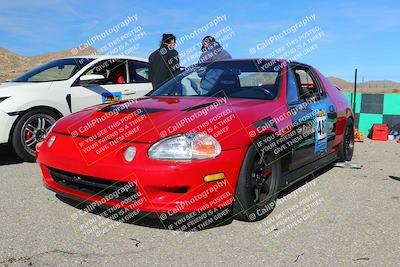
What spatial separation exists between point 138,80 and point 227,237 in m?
4.27

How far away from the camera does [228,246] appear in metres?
2.94

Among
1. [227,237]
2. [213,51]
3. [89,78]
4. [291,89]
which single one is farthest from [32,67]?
[227,237]

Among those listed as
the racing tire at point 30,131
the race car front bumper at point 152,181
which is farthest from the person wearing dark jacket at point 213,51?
the race car front bumper at point 152,181

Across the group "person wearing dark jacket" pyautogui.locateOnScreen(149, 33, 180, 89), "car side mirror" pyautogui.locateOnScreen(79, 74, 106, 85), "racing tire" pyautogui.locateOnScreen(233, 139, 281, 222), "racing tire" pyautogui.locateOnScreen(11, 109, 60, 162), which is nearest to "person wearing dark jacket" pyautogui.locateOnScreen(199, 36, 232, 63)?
"person wearing dark jacket" pyautogui.locateOnScreen(149, 33, 180, 89)

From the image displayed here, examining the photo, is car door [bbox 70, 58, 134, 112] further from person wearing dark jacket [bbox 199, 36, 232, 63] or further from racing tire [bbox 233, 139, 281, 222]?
racing tire [bbox 233, 139, 281, 222]

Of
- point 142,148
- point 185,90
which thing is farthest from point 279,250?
point 185,90

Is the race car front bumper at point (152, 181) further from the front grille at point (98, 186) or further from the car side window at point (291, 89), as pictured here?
the car side window at point (291, 89)

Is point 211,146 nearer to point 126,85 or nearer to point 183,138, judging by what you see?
point 183,138

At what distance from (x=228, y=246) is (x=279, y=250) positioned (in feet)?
1.13

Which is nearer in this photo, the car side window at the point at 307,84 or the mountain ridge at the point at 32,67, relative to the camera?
the car side window at the point at 307,84

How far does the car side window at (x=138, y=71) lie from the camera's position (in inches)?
269

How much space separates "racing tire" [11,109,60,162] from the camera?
541 centimetres

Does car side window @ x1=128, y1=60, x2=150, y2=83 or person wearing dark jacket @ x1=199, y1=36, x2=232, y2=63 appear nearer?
car side window @ x1=128, y1=60, x2=150, y2=83

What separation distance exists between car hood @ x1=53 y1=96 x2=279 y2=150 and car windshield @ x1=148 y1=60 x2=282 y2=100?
244 mm
